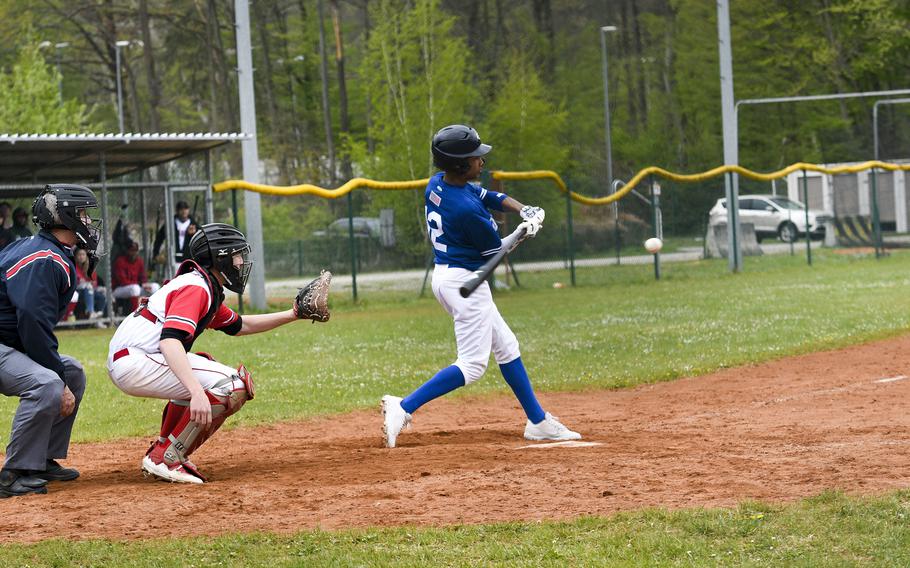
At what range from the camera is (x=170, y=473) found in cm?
650

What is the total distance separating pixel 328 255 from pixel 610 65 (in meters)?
32.0

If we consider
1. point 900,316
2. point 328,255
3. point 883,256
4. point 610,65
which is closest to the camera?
point 900,316

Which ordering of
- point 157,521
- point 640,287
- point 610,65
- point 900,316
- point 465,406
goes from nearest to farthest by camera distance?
1. point 157,521
2. point 465,406
3. point 900,316
4. point 640,287
5. point 610,65

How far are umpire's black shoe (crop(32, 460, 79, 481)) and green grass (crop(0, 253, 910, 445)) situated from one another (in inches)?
78.8

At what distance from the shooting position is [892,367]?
35.2 ft

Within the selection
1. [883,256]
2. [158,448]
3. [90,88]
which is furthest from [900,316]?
[90,88]

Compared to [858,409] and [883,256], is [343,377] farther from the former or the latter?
[883,256]

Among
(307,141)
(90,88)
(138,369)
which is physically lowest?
(138,369)

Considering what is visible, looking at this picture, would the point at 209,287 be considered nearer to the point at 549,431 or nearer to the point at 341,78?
the point at 549,431

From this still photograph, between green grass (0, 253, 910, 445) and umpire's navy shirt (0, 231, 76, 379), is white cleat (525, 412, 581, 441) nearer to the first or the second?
green grass (0, 253, 910, 445)

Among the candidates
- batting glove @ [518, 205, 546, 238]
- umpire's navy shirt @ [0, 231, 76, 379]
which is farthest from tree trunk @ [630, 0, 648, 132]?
umpire's navy shirt @ [0, 231, 76, 379]

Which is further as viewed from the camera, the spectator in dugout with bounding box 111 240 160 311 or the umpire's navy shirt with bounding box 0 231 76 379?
the spectator in dugout with bounding box 111 240 160 311

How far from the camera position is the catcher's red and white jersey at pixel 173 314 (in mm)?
6180

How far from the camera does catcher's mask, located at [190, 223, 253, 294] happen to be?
644 cm
